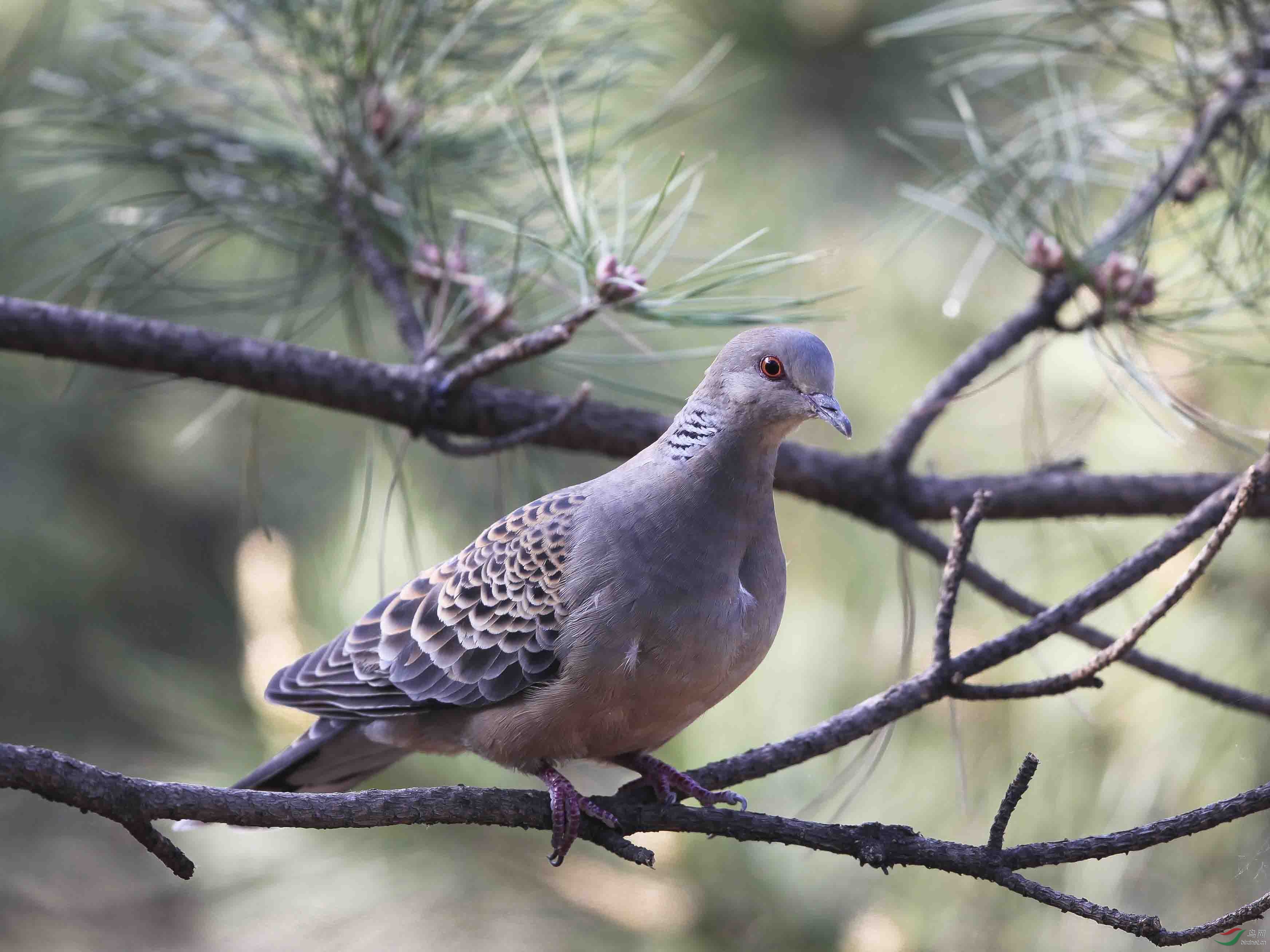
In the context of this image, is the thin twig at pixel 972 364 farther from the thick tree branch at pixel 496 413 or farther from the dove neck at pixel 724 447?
the dove neck at pixel 724 447

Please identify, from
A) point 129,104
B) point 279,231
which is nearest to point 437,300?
point 279,231

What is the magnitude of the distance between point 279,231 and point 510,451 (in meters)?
0.58

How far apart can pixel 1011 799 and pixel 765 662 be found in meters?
1.57

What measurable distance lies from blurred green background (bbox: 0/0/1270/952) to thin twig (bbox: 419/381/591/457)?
9 centimetres

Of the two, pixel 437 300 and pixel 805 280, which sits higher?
pixel 805 280

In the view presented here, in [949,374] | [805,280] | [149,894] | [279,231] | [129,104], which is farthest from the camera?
[149,894]

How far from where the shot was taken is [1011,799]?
967 millimetres

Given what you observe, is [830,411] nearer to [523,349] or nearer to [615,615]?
[615,615]

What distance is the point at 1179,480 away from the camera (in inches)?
66.6

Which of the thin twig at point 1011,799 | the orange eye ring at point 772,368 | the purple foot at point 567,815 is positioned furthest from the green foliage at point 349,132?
the thin twig at point 1011,799

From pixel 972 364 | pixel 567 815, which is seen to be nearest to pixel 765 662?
pixel 972 364

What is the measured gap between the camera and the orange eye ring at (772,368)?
1127 millimetres

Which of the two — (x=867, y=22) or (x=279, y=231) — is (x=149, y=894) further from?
(x=867, y=22)

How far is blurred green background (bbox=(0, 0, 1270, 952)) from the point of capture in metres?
2.04
